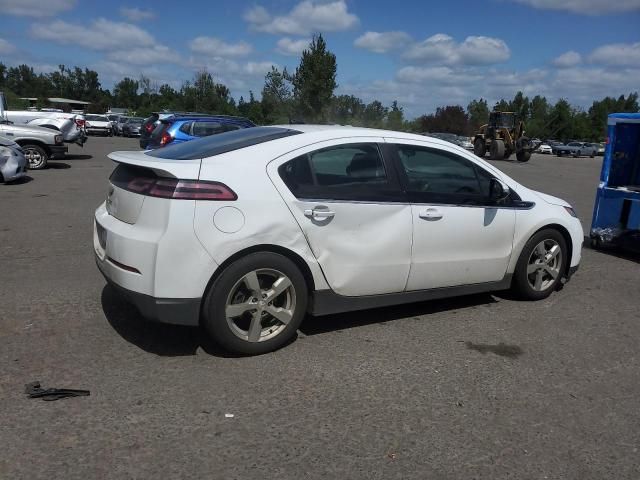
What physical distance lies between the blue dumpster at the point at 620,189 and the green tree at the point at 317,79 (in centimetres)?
2762

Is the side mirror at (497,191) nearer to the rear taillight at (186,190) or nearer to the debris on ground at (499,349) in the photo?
the debris on ground at (499,349)

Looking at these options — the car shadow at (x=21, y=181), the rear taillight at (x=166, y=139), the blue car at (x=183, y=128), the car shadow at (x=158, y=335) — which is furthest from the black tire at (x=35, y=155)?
the car shadow at (x=158, y=335)

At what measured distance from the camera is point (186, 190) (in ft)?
11.9

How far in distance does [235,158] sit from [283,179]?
0.36 metres

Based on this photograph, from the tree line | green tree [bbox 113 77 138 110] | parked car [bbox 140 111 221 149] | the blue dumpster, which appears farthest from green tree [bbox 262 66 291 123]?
green tree [bbox 113 77 138 110]

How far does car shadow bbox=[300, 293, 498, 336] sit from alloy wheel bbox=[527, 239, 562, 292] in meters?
0.43

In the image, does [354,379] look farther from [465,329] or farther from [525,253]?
[525,253]

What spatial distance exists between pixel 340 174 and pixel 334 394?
63.5 inches

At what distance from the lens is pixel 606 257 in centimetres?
766

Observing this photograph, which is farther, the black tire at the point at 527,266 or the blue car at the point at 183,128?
the blue car at the point at 183,128

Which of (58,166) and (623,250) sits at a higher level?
(623,250)

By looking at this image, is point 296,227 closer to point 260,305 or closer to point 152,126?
point 260,305

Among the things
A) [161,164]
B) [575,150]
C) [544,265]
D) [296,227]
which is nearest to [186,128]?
[544,265]

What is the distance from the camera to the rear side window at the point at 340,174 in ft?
13.3
